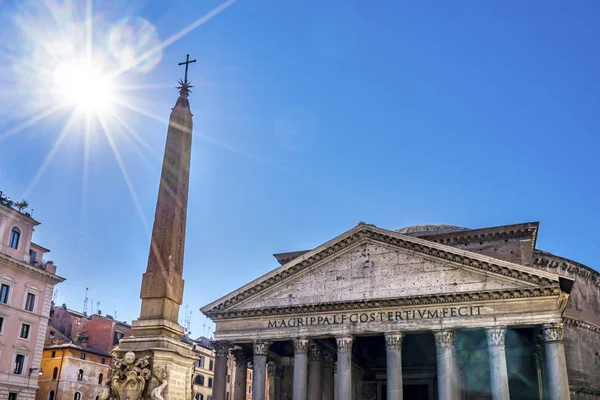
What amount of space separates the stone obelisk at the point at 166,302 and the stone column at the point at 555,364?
16.5 meters

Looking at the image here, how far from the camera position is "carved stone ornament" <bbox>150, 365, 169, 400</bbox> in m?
6.30

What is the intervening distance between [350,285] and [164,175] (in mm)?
17012

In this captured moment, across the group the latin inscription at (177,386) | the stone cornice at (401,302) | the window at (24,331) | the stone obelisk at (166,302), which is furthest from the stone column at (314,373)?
the latin inscription at (177,386)

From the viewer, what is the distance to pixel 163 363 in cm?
661

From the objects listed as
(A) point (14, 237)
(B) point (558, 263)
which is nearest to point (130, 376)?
(A) point (14, 237)

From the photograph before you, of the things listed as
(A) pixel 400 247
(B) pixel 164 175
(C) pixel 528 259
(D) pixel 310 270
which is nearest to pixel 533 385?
(C) pixel 528 259

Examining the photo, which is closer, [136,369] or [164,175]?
[136,369]

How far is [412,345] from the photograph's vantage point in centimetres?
2905

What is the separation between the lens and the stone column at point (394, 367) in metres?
21.6

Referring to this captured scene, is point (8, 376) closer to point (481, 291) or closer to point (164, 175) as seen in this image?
point (481, 291)

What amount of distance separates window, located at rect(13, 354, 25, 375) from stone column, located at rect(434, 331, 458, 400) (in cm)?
1943

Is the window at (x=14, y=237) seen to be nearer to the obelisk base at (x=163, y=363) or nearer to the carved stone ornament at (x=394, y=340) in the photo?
the carved stone ornament at (x=394, y=340)

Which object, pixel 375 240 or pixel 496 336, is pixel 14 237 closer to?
pixel 375 240

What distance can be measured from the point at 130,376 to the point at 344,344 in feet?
57.2
